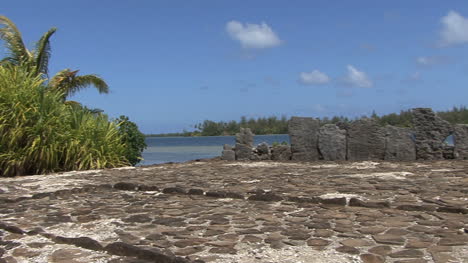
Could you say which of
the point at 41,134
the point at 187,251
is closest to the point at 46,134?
the point at 41,134

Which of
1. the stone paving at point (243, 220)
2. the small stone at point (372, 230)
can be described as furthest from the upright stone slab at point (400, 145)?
the small stone at point (372, 230)

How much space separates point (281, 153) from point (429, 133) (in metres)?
3.36

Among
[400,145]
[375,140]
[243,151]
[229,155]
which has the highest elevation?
[375,140]

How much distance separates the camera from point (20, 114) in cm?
966

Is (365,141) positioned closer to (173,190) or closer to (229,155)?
(229,155)

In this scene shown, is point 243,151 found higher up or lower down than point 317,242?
higher up

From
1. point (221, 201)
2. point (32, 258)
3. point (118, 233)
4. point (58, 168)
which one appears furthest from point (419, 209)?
point (58, 168)

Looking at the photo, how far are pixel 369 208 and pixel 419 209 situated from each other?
47 cm

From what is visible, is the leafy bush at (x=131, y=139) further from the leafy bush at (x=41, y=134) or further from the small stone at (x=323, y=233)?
the small stone at (x=323, y=233)

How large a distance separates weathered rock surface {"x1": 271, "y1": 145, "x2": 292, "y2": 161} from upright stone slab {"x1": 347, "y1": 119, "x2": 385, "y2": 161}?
145 cm

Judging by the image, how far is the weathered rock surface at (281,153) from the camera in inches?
450

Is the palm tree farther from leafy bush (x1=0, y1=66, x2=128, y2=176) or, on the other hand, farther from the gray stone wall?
the gray stone wall

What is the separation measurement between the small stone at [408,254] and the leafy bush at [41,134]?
7945mm

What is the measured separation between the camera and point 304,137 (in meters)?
11.1
